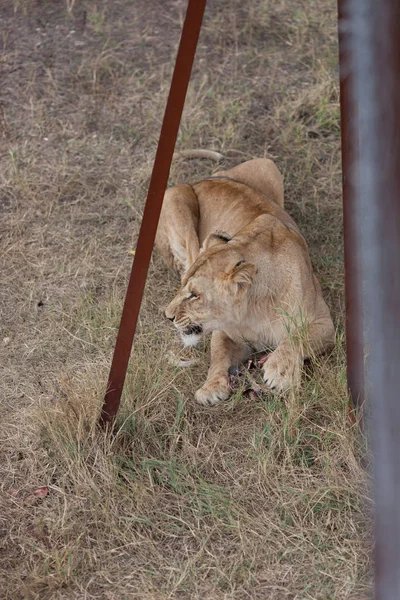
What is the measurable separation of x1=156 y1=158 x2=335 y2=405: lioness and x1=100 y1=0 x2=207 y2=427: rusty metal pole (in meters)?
0.56

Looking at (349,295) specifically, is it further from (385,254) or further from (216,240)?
(385,254)

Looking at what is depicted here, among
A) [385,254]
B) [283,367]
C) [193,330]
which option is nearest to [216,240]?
[193,330]

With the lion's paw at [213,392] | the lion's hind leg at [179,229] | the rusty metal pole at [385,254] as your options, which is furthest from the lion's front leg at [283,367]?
the rusty metal pole at [385,254]

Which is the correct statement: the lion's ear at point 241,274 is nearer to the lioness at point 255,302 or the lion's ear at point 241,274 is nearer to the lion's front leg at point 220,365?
the lioness at point 255,302

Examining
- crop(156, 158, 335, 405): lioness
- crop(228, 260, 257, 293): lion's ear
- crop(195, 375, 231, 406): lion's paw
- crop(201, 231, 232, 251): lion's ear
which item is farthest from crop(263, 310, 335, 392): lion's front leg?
crop(201, 231, 232, 251): lion's ear

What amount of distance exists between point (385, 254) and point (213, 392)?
124 inches

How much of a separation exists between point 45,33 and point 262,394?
4.33 meters

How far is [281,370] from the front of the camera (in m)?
3.63

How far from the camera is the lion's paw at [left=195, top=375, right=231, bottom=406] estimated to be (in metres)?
3.64

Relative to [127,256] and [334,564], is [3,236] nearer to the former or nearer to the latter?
[127,256]

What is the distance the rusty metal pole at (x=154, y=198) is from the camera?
8.34 ft

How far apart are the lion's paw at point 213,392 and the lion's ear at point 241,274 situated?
44 cm

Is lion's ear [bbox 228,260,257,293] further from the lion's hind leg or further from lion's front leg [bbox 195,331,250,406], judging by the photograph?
the lion's hind leg

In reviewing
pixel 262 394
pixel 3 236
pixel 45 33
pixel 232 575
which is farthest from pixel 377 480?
pixel 45 33
